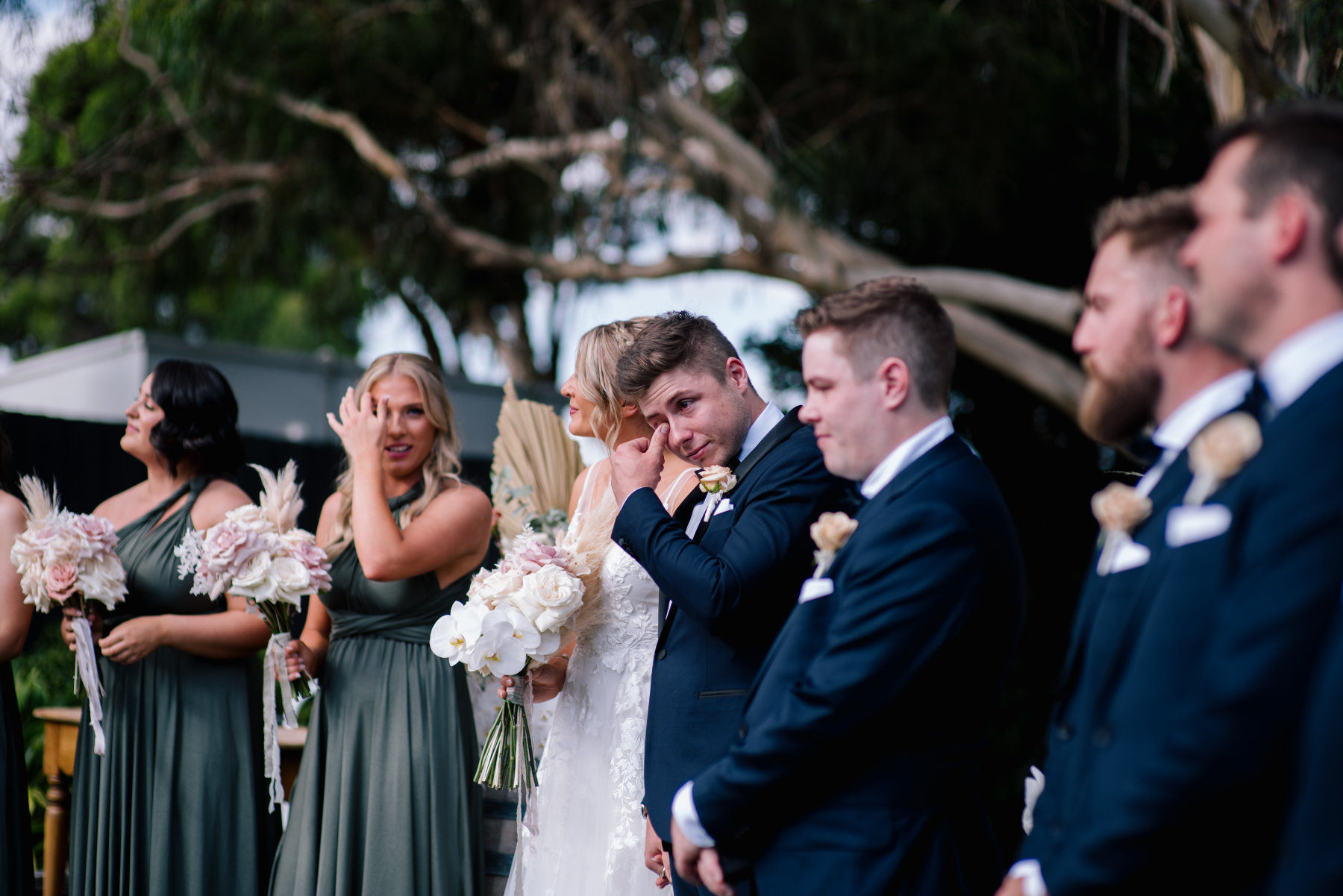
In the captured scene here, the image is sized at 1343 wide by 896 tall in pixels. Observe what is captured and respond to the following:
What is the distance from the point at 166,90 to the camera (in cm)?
1053

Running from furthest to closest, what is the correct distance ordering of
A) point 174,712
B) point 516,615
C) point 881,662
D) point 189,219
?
point 189,219 < point 174,712 < point 516,615 < point 881,662

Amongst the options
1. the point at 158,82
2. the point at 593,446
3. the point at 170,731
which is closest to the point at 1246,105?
the point at 593,446

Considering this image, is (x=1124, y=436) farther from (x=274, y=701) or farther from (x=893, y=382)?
(x=274, y=701)

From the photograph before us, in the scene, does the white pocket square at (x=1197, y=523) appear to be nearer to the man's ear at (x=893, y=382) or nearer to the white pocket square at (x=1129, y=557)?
the white pocket square at (x=1129, y=557)

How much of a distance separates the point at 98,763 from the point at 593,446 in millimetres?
2354

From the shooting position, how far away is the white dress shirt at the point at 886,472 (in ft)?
6.63

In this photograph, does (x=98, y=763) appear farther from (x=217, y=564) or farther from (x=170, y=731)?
(x=217, y=564)

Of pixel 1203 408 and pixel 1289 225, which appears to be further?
pixel 1203 408

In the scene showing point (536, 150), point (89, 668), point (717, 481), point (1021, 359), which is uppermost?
point (536, 150)

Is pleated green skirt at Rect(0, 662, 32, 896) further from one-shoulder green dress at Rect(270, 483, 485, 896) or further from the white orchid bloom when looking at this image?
the white orchid bloom

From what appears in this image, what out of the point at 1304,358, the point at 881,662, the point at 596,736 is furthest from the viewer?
the point at 596,736

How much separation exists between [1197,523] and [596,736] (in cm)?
218

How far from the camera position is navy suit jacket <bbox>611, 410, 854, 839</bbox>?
7.89 feet

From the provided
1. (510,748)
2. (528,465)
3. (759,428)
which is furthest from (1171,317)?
(528,465)
